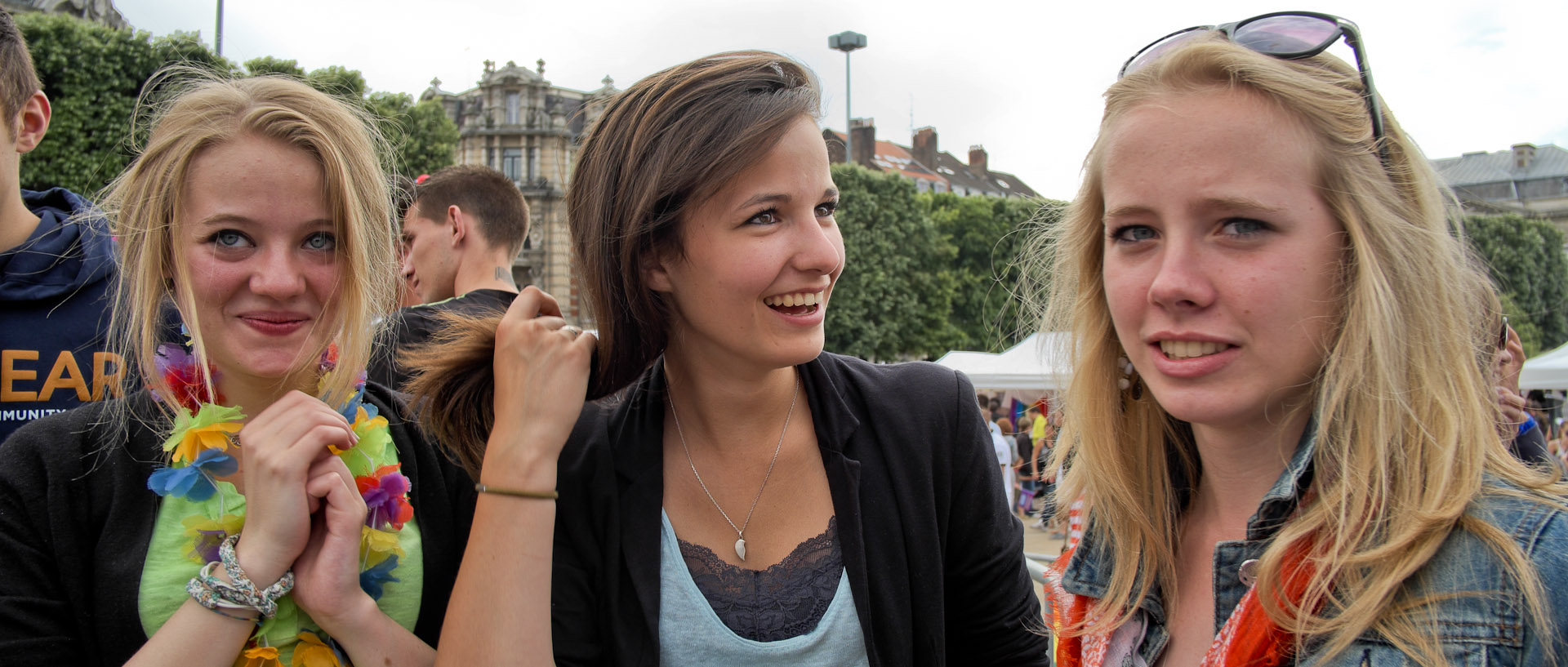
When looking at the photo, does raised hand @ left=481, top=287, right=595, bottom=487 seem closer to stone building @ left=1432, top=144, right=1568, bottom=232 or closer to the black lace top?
the black lace top

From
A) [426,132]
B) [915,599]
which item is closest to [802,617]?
[915,599]

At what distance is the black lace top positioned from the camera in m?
1.93

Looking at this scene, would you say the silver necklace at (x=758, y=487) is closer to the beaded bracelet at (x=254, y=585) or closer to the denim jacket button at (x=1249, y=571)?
the beaded bracelet at (x=254, y=585)

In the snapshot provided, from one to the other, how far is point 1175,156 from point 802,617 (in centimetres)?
113

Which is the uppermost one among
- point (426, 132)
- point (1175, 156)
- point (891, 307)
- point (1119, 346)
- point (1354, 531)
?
point (426, 132)

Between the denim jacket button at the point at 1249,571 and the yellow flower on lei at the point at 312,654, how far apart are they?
1649 millimetres

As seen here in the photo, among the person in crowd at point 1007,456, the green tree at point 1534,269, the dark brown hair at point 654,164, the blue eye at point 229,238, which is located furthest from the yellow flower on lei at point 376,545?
the green tree at point 1534,269

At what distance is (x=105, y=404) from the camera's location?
192cm

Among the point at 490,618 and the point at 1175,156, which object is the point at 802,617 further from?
the point at 1175,156

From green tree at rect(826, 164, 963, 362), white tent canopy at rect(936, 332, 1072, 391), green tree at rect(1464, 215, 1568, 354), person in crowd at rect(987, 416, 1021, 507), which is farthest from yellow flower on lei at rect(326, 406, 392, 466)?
green tree at rect(1464, 215, 1568, 354)

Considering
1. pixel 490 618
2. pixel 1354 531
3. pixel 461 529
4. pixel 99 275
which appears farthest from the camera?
pixel 99 275

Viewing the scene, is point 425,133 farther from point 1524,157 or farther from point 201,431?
point 1524,157

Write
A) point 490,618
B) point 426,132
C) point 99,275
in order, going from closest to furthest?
1. point 490,618
2. point 99,275
3. point 426,132

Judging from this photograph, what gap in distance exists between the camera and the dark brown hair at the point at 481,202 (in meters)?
4.62
